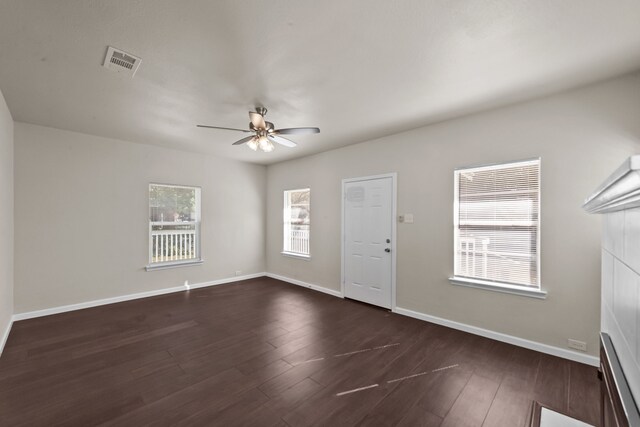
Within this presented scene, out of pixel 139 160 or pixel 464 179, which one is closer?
pixel 464 179

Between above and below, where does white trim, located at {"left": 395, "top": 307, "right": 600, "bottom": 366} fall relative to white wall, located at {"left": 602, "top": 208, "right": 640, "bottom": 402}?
below

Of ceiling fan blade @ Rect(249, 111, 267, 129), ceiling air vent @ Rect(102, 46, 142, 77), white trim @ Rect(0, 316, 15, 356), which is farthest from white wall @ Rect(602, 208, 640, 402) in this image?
white trim @ Rect(0, 316, 15, 356)

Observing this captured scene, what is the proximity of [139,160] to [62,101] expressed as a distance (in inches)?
66.9

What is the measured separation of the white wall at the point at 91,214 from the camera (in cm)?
374

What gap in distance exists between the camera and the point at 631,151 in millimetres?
2406

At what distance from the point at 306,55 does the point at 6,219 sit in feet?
12.7

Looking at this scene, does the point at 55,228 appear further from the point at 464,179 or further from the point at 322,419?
the point at 464,179

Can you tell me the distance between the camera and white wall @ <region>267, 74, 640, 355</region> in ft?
8.40

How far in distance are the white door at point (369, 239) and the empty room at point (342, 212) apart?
39mm

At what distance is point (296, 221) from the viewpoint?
19.3ft

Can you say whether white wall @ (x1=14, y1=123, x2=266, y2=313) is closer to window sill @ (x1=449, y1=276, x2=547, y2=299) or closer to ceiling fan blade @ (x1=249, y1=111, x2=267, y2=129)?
ceiling fan blade @ (x1=249, y1=111, x2=267, y2=129)

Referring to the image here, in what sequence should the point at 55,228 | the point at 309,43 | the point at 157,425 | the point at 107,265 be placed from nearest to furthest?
the point at 157,425 < the point at 309,43 < the point at 55,228 < the point at 107,265

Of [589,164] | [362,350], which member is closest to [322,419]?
[362,350]

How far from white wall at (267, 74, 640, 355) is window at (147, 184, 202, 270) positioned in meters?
3.32
